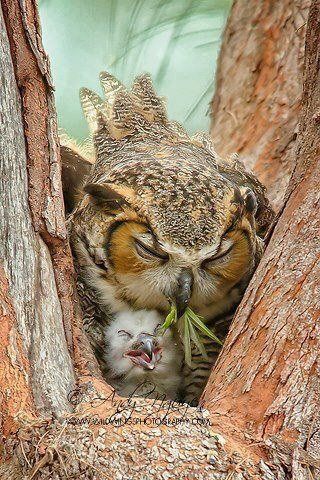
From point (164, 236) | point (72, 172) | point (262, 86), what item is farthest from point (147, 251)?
point (262, 86)

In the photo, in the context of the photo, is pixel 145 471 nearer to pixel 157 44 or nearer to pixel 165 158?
pixel 165 158

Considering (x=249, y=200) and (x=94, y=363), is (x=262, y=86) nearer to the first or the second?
(x=249, y=200)

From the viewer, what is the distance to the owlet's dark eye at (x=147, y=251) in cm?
236

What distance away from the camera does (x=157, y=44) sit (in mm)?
4457

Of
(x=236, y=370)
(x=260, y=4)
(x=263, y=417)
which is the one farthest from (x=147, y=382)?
(x=260, y=4)

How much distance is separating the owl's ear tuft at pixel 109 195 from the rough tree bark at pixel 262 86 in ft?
3.56

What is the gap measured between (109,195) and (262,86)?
1.61 metres

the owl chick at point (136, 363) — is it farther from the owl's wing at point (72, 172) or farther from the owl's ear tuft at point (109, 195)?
the owl's wing at point (72, 172)

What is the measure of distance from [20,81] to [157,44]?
2.45 metres

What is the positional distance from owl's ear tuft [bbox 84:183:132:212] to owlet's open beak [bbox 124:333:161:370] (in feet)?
1.40

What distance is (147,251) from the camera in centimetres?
238

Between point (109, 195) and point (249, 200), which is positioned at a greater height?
point (249, 200)

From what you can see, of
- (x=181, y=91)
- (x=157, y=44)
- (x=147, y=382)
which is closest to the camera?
(x=147, y=382)

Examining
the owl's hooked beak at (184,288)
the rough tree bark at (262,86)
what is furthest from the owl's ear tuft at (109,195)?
the rough tree bark at (262,86)
